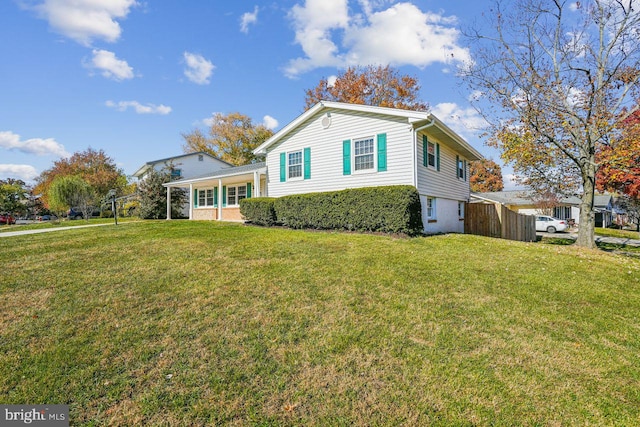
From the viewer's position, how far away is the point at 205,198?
2175 cm

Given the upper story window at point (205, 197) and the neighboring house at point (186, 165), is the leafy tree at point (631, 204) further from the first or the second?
the neighboring house at point (186, 165)

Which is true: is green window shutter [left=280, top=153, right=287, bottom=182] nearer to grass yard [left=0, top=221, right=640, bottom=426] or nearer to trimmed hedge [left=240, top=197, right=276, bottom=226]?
trimmed hedge [left=240, top=197, right=276, bottom=226]

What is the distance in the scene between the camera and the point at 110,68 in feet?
35.1

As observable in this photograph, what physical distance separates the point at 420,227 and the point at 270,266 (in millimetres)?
5828

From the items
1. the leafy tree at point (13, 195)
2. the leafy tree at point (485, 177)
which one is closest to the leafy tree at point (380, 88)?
the leafy tree at point (485, 177)

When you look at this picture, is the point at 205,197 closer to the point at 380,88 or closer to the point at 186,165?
the point at 186,165

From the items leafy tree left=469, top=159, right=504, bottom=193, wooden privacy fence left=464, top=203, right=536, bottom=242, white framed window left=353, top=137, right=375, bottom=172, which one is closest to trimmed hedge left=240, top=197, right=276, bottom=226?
white framed window left=353, top=137, right=375, bottom=172

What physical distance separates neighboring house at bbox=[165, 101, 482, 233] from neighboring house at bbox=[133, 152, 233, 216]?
1144cm

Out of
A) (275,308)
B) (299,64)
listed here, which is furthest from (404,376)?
(299,64)

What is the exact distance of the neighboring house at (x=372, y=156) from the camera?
11.2 metres

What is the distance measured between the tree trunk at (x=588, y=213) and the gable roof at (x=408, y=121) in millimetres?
4712

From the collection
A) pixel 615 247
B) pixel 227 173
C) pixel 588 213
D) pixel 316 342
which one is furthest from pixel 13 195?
pixel 615 247

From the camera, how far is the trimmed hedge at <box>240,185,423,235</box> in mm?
9703

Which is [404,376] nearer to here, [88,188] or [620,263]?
[620,263]
